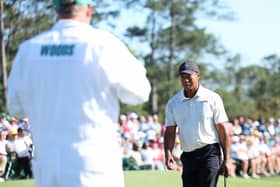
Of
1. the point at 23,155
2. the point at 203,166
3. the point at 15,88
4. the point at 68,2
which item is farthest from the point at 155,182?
the point at 68,2

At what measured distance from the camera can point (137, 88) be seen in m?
3.96

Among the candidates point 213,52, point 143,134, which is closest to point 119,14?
point 213,52

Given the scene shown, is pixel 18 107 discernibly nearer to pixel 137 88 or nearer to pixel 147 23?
pixel 137 88

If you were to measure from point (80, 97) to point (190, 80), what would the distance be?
406cm

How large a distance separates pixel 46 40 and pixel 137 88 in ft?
1.91

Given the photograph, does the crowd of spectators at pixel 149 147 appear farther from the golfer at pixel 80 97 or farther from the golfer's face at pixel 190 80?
the golfer at pixel 80 97

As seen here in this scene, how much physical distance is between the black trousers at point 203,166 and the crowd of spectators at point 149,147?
6612mm

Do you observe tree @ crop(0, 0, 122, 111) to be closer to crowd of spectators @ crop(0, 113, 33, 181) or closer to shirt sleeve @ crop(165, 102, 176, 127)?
crowd of spectators @ crop(0, 113, 33, 181)

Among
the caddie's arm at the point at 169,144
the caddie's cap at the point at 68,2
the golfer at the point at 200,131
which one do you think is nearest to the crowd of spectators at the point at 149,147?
the caddie's arm at the point at 169,144

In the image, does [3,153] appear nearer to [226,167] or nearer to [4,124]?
[4,124]

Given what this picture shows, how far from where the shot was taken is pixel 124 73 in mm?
3920

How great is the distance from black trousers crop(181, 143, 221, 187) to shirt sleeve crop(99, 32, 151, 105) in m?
3.97

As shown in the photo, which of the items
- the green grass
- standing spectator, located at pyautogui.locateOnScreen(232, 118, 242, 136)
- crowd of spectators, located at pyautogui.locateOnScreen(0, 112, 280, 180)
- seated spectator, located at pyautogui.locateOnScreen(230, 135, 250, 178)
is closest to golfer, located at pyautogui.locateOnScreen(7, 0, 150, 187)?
the green grass

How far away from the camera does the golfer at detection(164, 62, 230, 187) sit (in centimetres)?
783
